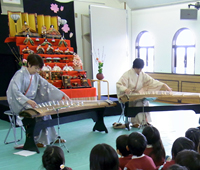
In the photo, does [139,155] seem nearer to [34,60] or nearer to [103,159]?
[103,159]

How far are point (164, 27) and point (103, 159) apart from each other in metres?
7.23

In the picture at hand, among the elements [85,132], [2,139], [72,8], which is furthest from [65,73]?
[72,8]

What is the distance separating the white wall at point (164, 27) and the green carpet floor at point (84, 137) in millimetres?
2513

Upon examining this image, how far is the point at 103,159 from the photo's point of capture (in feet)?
5.22

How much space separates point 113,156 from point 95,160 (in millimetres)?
123

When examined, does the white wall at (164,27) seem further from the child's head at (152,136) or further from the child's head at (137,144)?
the child's head at (137,144)

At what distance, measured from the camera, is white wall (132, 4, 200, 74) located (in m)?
7.38

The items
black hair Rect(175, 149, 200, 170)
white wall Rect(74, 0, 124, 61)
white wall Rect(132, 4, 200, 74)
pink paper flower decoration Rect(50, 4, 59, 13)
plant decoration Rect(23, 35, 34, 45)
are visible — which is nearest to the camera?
black hair Rect(175, 149, 200, 170)

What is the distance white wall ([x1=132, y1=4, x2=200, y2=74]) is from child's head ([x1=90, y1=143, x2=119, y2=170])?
6.45m

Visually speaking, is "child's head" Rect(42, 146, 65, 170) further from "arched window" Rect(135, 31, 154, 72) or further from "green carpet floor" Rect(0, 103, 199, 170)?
"arched window" Rect(135, 31, 154, 72)

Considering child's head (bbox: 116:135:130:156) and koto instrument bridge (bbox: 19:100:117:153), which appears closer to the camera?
child's head (bbox: 116:135:130:156)

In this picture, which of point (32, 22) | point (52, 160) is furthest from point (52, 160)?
point (32, 22)

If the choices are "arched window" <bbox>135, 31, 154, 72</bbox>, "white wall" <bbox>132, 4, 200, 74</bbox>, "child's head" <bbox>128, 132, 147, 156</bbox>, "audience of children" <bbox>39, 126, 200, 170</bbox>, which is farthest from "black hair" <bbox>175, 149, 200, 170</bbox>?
"arched window" <bbox>135, 31, 154, 72</bbox>

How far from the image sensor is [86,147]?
3.76m
